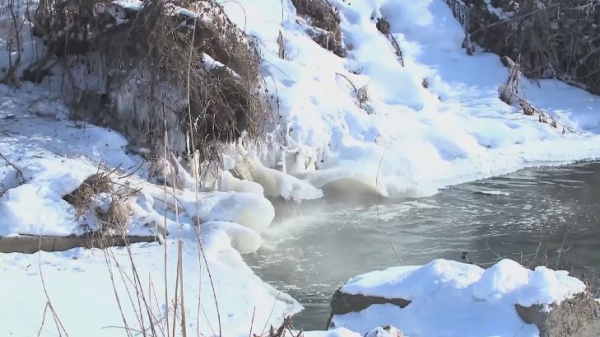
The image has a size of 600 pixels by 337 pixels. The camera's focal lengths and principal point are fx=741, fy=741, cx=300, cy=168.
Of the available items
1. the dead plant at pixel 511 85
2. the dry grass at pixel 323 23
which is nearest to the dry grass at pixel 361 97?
the dry grass at pixel 323 23

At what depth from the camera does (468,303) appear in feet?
12.5

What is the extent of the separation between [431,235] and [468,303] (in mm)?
3147

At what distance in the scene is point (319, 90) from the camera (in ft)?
32.4

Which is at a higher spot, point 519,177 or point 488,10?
point 488,10

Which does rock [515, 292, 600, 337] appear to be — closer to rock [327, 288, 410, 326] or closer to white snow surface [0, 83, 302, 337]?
rock [327, 288, 410, 326]

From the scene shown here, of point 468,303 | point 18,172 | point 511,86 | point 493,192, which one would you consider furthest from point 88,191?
point 511,86

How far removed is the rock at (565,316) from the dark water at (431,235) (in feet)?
4.15

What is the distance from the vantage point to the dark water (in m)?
5.94

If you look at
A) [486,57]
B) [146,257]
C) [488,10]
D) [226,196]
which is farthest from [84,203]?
[488,10]

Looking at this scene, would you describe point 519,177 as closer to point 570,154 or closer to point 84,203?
point 570,154

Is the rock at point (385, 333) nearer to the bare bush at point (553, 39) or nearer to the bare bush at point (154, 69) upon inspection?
the bare bush at point (154, 69)

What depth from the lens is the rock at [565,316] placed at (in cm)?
361

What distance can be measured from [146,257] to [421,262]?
225cm

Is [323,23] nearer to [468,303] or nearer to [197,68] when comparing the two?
[197,68]
